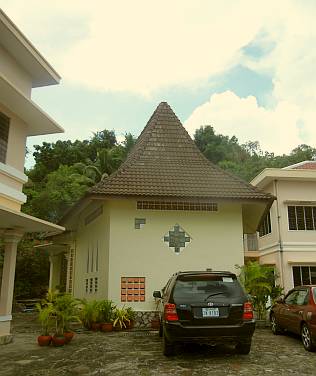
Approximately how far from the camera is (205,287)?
7.52 m

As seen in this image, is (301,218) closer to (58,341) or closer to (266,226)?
(266,226)

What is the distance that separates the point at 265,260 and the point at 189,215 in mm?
10200

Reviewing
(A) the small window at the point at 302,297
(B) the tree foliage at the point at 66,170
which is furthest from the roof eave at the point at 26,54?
(B) the tree foliage at the point at 66,170

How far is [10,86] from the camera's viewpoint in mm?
9266

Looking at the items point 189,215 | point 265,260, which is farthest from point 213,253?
point 265,260

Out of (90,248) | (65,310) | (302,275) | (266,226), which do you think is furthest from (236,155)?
(65,310)

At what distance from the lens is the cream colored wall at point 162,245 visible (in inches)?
504

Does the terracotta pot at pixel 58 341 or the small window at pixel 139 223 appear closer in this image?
the terracotta pot at pixel 58 341

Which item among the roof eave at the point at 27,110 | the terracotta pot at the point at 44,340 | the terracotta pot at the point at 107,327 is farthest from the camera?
the terracotta pot at the point at 107,327

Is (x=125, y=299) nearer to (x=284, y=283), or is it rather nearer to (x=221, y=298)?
(x=221, y=298)

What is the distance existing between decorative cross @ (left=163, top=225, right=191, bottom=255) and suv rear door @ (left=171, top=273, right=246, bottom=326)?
17.7 ft

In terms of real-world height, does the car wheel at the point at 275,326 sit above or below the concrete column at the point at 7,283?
below

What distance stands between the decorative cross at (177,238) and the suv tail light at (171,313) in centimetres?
584

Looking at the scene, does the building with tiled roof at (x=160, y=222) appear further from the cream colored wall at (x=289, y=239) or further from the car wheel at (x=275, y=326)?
the cream colored wall at (x=289, y=239)
